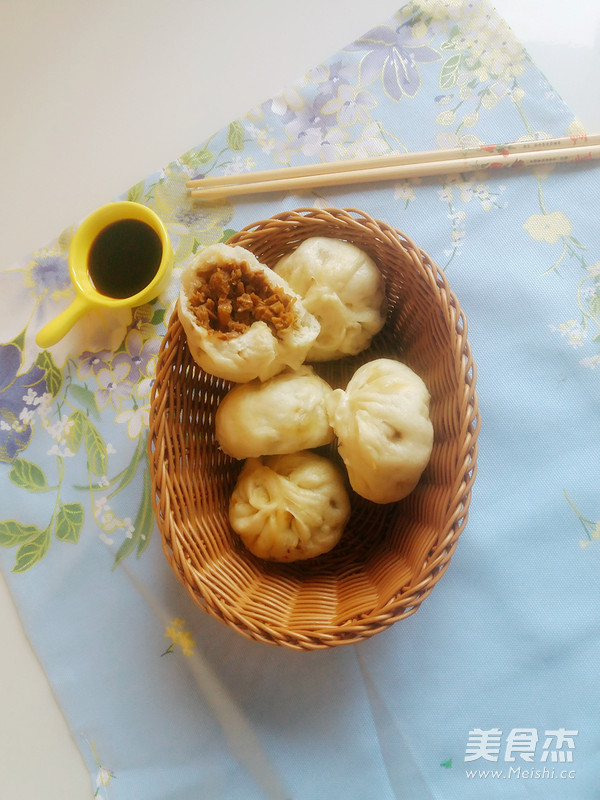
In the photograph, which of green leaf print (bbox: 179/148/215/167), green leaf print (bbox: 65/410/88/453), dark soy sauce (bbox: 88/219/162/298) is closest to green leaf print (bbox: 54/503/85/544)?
green leaf print (bbox: 65/410/88/453)

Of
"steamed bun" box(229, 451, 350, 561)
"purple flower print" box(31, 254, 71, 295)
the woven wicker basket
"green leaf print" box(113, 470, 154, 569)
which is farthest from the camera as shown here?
"purple flower print" box(31, 254, 71, 295)

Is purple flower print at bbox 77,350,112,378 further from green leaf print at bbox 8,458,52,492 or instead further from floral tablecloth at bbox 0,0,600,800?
green leaf print at bbox 8,458,52,492

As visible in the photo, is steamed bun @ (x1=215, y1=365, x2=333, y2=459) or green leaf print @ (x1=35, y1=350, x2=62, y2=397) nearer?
steamed bun @ (x1=215, y1=365, x2=333, y2=459)

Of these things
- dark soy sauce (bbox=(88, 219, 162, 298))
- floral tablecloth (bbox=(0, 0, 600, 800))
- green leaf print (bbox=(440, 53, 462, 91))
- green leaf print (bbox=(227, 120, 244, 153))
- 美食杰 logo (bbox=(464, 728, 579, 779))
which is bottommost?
美食杰 logo (bbox=(464, 728, 579, 779))

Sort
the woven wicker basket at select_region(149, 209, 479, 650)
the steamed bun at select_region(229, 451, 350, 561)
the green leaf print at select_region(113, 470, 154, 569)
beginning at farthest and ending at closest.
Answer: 1. the green leaf print at select_region(113, 470, 154, 569)
2. the steamed bun at select_region(229, 451, 350, 561)
3. the woven wicker basket at select_region(149, 209, 479, 650)

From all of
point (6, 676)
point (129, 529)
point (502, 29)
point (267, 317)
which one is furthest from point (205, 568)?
point (502, 29)

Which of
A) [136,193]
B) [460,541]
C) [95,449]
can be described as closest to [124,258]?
[136,193]

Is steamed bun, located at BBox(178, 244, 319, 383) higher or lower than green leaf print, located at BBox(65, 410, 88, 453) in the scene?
higher

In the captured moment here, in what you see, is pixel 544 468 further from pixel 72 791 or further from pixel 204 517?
pixel 72 791
